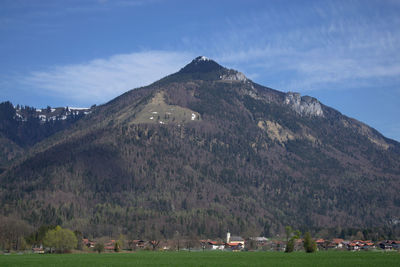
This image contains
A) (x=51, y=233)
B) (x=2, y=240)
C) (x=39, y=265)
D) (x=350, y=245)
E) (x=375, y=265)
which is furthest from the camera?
(x=350, y=245)

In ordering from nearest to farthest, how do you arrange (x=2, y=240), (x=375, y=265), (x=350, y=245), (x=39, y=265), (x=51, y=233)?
(x=375, y=265), (x=39, y=265), (x=51, y=233), (x=2, y=240), (x=350, y=245)

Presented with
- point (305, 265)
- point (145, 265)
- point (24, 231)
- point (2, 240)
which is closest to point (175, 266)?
point (145, 265)

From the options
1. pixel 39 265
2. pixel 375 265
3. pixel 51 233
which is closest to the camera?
pixel 375 265

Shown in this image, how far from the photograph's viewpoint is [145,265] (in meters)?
93.4

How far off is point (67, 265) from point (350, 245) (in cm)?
13287

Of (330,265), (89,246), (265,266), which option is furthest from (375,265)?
(89,246)

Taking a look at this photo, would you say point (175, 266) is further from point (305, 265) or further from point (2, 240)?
point (2, 240)

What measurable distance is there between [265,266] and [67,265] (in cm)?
3414

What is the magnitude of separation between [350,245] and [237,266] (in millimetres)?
122197

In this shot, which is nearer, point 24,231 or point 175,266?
point 175,266

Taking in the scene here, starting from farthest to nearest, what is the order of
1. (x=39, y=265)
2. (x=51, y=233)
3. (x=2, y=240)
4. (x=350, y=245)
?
(x=350, y=245) < (x=2, y=240) < (x=51, y=233) < (x=39, y=265)

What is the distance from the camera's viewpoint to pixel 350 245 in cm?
19762

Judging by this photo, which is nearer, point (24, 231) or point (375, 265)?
point (375, 265)

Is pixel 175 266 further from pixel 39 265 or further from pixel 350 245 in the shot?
pixel 350 245
